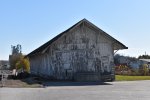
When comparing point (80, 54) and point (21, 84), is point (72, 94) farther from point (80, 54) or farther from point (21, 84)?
point (80, 54)

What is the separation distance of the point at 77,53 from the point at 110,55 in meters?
3.46

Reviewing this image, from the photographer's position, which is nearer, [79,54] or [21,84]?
[21,84]

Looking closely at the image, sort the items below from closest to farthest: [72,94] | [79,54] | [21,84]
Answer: [72,94] < [21,84] < [79,54]

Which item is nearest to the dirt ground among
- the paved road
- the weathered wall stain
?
the paved road

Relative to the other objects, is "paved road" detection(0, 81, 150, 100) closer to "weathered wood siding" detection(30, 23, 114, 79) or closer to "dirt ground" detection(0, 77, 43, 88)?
"dirt ground" detection(0, 77, 43, 88)

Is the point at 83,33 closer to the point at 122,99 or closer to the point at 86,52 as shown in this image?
the point at 86,52

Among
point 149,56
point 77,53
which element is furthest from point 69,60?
point 149,56

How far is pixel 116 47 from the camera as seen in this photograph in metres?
43.5

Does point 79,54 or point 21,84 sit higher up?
point 79,54

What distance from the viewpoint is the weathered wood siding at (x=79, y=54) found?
136 feet

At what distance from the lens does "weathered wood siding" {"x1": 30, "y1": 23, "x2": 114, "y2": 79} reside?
41.6m

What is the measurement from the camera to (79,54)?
4212 cm

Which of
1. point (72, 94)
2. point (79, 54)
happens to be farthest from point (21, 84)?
point (79, 54)

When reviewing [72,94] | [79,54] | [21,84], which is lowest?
[72,94]
